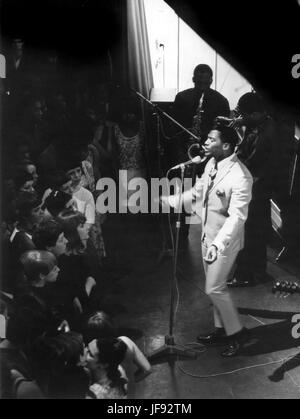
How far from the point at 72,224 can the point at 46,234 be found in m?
0.25

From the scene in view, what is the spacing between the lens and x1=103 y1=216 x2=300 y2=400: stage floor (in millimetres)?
4445

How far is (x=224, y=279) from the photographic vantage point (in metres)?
4.75

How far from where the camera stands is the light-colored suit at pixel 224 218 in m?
4.62

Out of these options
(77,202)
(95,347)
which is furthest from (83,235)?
(95,347)

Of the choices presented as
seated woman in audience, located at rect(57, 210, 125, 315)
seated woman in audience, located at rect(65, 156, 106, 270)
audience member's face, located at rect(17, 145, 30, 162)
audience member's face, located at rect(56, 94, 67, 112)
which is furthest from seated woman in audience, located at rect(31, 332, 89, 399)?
audience member's face, located at rect(56, 94, 67, 112)

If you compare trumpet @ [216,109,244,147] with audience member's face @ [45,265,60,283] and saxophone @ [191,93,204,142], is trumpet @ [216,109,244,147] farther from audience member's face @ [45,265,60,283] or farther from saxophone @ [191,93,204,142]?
audience member's face @ [45,265,60,283]

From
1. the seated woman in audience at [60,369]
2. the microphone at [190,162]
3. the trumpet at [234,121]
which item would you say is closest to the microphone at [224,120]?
the trumpet at [234,121]

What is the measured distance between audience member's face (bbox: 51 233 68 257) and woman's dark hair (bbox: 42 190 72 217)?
20 cm

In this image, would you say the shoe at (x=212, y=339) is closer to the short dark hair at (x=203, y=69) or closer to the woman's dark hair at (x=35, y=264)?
the woman's dark hair at (x=35, y=264)

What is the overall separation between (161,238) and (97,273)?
61 centimetres

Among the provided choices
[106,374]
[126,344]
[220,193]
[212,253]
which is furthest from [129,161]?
[106,374]

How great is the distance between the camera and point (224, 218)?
4684 mm
